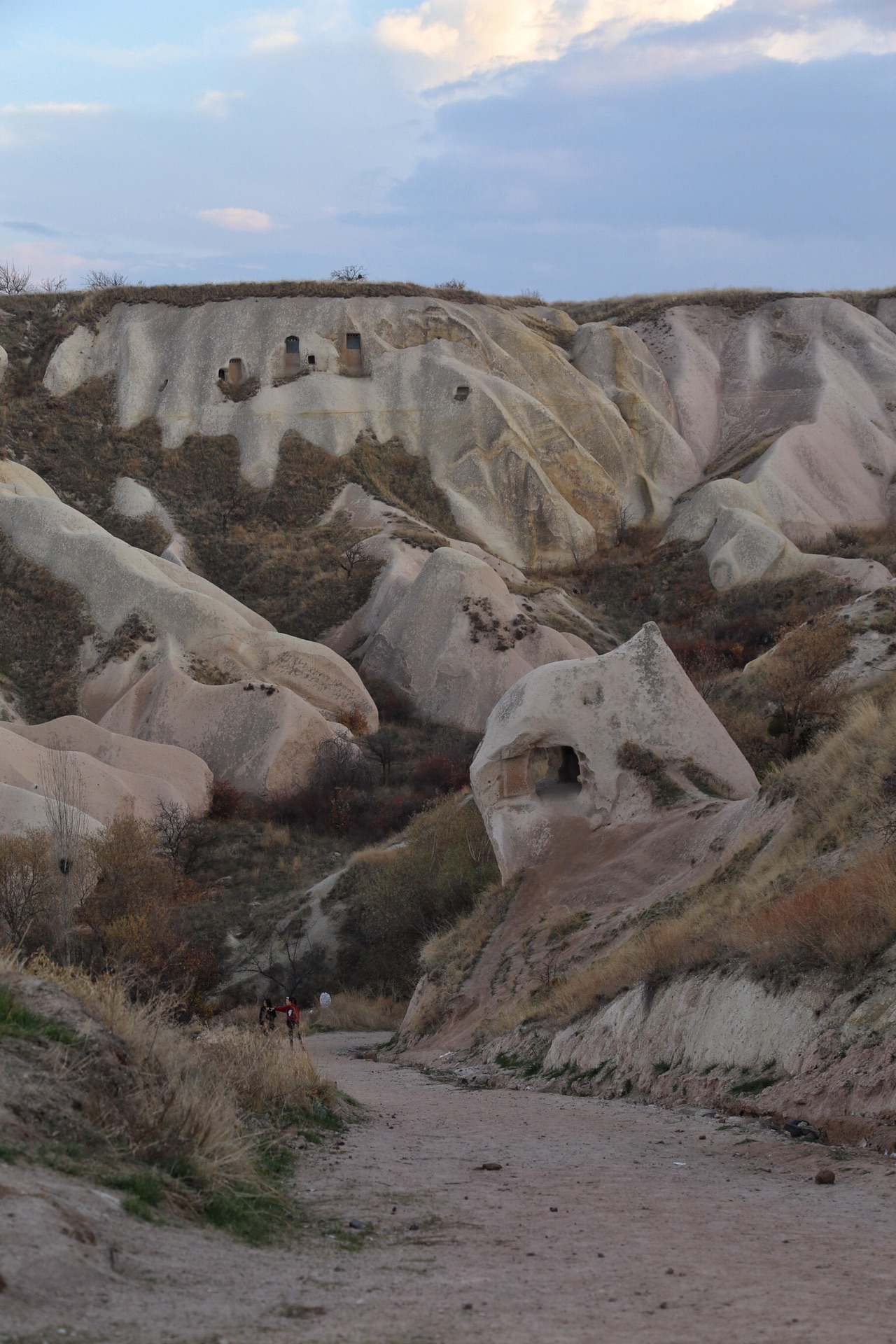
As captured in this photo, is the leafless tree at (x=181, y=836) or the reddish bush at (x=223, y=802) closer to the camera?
the leafless tree at (x=181, y=836)

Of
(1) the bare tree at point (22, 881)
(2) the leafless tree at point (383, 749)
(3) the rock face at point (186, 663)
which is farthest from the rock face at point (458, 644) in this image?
(1) the bare tree at point (22, 881)

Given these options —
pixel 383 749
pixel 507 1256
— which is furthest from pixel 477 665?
pixel 507 1256

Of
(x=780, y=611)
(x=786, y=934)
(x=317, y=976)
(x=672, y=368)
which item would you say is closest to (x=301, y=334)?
(x=672, y=368)

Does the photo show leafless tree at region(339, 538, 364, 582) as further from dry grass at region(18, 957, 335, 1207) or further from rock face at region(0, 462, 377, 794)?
dry grass at region(18, 957, 335, 1207)

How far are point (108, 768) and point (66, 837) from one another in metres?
7.77

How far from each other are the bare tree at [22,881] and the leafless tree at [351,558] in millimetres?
25541

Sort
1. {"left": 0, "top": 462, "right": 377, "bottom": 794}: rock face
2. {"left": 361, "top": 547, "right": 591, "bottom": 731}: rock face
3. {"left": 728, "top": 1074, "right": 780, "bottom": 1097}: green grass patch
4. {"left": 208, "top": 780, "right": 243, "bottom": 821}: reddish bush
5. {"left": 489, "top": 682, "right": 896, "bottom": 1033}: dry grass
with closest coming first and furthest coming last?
{"left": 728, "top": 1074, "right": 780, "bottom": 1097}: green grass patch, {"left": 489, "top": 682, "right": 896, "bottom": 1033}: dry grass, {"left": 208, "top": 780, "right": 243, "bottom": 821}: reddish bush, {"left": 0, "top": 462, "right": 377, "bottom": 794}: rock face, {"left": 361, "top": 547, "right": 591, "bottom": 731}: rock face

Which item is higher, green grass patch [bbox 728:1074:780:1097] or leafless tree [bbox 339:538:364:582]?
leafless tree [bbox 339:538:364:582]

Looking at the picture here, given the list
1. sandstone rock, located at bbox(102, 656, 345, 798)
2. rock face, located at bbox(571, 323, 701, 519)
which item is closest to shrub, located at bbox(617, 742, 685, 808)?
sandstone rock, located at bbox(102, 656, 345, 798)

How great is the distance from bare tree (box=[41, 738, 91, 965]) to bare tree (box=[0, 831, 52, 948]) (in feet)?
0.80

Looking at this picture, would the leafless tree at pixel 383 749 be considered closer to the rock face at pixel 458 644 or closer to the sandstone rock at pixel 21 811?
the rock face at pixel 458 644

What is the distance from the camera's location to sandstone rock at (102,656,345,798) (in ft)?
123

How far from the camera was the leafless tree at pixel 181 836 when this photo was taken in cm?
3238

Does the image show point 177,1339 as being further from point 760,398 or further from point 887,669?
point 760,398
